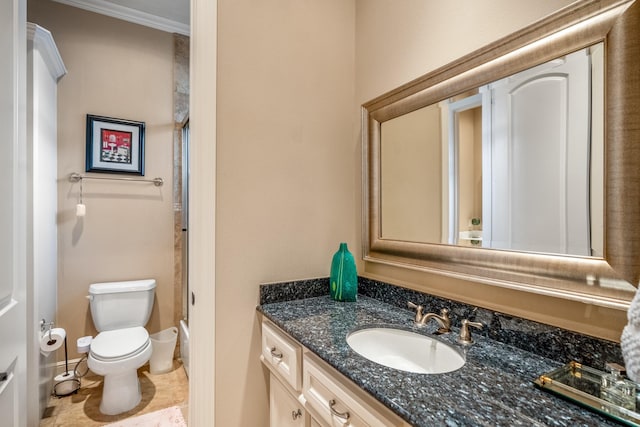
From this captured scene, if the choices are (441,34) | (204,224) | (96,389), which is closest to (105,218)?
(96,389)

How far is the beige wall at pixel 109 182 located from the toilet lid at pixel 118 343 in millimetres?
429

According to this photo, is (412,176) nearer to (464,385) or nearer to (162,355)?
(464,385)

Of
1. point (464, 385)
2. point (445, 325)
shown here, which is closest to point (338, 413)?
point (464, 385)

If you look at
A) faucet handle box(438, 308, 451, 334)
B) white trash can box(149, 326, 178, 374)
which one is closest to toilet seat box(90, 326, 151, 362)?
white trash can box(149, 326, 178, 374)

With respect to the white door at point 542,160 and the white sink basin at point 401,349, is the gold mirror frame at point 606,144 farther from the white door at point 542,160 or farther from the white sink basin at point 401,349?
the white sink basin at point 401,349

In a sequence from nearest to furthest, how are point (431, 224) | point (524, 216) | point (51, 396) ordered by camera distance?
point (524, 216), point (431, 224), point (51, 396)

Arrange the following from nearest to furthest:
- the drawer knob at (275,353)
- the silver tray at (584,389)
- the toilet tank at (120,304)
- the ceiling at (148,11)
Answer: the silver tray at (584,389), the drawer knob at (275,353), the toilet tank at (120,304), the ceiling at (148,11)

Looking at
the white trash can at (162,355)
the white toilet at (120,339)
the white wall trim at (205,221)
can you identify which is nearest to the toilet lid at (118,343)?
the white toilet at (120,339)

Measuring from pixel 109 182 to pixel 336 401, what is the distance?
2487 millimetres

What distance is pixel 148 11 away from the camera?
2.50 meters

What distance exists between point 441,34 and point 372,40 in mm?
424

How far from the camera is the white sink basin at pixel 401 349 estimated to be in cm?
100

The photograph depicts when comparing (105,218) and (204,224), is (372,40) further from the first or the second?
(105,218)

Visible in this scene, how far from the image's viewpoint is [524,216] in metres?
0.91
